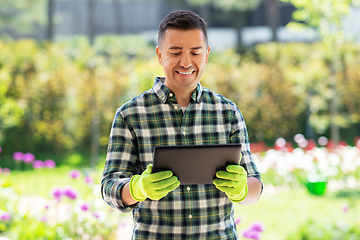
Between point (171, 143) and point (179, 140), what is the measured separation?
0.09ft

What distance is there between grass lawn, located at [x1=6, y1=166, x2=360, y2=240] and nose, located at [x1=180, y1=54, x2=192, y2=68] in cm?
191

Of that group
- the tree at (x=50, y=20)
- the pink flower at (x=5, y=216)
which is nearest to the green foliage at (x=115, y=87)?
the tree at (x=50, y=20)

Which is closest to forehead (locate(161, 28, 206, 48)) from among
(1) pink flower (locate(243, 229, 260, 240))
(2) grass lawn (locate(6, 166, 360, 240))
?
(1) pink flower (locate(243, 229, 260, 240))

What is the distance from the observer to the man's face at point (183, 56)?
1.12 metres

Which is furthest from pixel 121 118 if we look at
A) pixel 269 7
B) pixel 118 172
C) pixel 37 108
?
pixel 269 7

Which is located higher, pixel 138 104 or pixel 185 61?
pixel 185 61

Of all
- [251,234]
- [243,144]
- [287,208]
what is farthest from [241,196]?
[287,208]

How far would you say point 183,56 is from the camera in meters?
1.12

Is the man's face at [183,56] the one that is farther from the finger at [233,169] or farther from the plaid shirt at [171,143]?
the finger at [233,169]

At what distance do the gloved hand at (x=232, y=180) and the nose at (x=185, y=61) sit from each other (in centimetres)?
33

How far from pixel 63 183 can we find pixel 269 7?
4660mm

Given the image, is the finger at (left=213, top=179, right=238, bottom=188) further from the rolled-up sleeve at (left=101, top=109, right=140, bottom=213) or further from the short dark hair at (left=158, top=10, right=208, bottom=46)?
the short dark hair at (left=158, top=10, right=208, bottom=46)

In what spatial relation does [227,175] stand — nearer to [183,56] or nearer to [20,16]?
[183,56]

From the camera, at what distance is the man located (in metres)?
1.07
